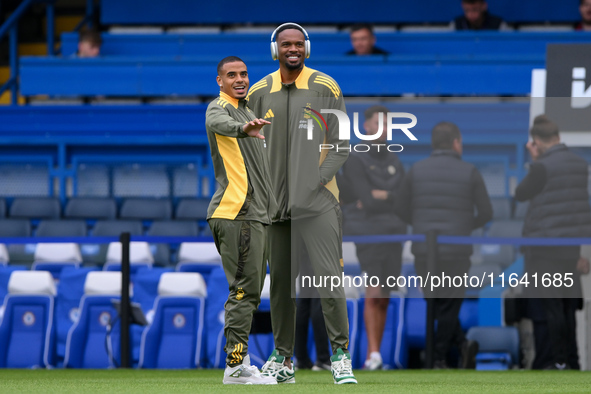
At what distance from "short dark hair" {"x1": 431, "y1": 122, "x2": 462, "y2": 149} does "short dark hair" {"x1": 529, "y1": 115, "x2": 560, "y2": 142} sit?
551 mm

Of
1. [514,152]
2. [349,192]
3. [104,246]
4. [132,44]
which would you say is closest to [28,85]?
[132,44]

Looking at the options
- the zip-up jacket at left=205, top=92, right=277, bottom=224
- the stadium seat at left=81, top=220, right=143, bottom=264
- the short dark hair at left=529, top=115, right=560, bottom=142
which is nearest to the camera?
the zip-up jacket at left=205, top=92, right=277, bottom=224

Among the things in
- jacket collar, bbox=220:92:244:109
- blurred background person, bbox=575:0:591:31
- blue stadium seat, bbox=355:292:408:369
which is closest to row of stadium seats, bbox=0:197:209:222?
blue stadium seat, bbox=355:292:408:369

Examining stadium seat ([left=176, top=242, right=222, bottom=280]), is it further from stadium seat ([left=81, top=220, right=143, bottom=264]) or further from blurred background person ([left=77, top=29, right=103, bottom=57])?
blurred background person ([left=77, top=29, right=103, bottom=57])

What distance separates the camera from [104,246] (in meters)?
7.45

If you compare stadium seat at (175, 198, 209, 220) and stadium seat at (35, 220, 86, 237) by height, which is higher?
stadium seat at (175, 198, 209, 220)

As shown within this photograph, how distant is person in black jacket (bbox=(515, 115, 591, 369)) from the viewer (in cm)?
630

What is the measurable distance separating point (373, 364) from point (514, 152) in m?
1.75

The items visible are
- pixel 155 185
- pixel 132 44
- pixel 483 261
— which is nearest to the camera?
pixel 483 261

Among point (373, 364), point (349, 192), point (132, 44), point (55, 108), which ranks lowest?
point (373, 364)

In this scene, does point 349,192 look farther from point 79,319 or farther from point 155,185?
point 155,185

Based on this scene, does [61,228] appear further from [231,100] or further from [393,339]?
[231,100]

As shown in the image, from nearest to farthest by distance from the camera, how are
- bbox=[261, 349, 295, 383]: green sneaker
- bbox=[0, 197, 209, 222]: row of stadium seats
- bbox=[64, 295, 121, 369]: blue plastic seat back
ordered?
bbox=[261, 349, 295, 383]: green sneaker < bbox=[64, 295, 121, 369]: blue plastic seat back < bbox=[0, 197, 209, 222]: row of stadium seats

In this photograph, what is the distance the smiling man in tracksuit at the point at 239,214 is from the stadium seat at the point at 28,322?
2948 millimetres
